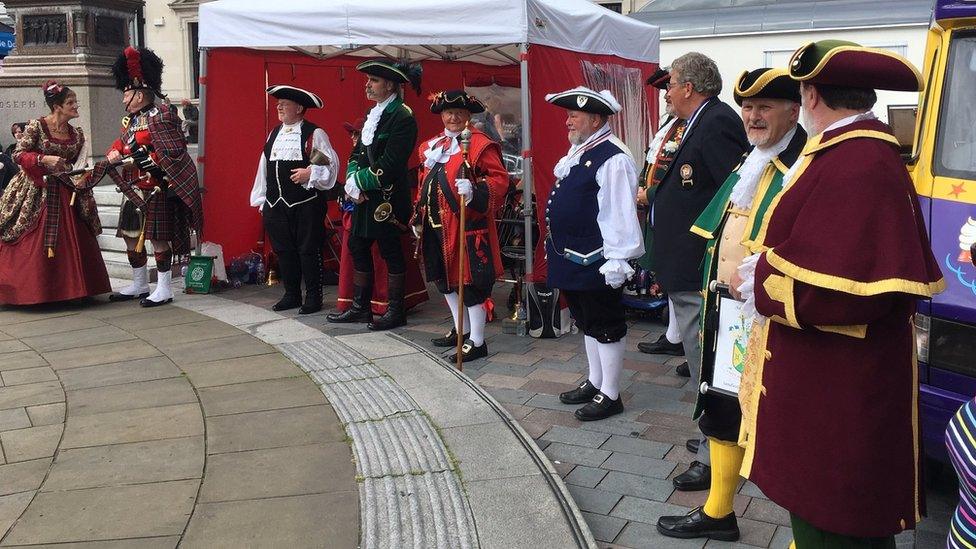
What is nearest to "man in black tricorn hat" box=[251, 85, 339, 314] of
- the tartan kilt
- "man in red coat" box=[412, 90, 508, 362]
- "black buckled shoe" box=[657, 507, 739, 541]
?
the tartan kilt

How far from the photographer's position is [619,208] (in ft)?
15.7

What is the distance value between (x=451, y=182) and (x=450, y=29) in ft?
4.24

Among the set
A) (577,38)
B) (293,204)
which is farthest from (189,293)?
(577,38)

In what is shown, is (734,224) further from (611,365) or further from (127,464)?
(127,464)

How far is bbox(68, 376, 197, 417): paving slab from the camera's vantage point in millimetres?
5152

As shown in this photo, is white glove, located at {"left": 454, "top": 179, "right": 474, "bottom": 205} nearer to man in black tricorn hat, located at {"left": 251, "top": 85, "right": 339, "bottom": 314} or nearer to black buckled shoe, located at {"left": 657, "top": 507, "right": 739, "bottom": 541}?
man in black tricorn hat, located at {"left": 251, "top": 85, "right": 339, "bottom": 314}

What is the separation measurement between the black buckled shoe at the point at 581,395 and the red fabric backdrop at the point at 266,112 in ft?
6.22

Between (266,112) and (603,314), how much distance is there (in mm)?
4899

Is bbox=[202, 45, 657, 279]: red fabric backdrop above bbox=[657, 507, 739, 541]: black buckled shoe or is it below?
above

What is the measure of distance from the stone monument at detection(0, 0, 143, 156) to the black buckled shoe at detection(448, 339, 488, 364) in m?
7.46

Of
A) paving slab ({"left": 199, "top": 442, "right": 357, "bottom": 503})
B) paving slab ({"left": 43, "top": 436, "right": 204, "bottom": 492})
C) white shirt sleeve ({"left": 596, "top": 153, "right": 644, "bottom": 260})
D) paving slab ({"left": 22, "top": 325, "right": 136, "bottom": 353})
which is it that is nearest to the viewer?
paving slab ({"left": 199, "top": 442, "right": 357, "bottom": 503})

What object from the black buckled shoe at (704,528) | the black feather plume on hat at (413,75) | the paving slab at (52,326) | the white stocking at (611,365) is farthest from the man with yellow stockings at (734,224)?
the paving slab at (52,326)

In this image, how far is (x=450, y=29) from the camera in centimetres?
674

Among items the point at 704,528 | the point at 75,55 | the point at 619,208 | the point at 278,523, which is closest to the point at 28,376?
the point at 278,523
